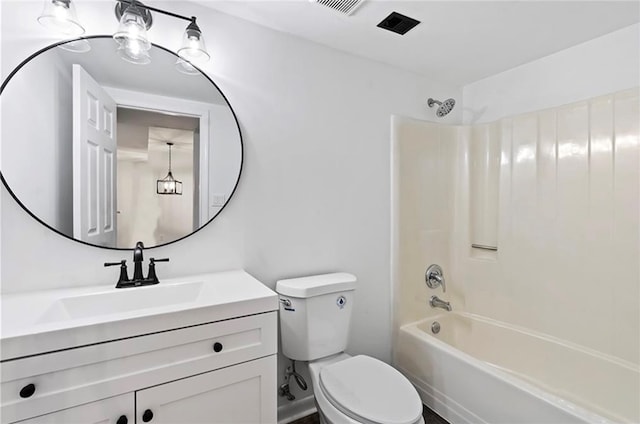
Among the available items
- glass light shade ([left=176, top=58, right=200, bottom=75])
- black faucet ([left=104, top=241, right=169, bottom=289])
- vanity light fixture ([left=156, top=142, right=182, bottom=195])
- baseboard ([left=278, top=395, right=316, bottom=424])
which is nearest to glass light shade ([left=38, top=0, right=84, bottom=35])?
glass light shade ([left=176, top=58, right=200, bottom=75])

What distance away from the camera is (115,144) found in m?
1.38

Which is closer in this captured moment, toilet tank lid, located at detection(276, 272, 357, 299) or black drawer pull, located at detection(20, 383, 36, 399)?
black drawer pull, located at detection(20, 383, 36, 399)

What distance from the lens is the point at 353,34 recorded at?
5.82 feet

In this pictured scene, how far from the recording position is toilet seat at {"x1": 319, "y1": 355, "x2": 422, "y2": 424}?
1212 millimetres

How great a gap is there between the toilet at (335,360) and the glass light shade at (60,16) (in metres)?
1.41

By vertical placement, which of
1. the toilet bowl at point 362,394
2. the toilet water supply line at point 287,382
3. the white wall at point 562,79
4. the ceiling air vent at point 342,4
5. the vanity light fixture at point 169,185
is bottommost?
the toilet water supply line at point 287,382

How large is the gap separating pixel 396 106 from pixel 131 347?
2.04 meters

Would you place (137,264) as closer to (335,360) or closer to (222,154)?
(222,154)

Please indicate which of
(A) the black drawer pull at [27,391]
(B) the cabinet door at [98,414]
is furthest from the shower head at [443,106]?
(A) the black drawer pull at [27,391]

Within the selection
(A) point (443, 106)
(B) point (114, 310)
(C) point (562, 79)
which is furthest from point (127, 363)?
(C) point (562, 79)

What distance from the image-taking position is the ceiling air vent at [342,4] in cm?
147

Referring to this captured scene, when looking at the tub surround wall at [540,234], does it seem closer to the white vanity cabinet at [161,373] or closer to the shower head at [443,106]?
the shower head at [443,106]

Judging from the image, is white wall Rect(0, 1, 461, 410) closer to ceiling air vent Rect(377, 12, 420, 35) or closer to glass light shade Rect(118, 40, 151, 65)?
glass light shade Rect(118, 40, 151, 65)

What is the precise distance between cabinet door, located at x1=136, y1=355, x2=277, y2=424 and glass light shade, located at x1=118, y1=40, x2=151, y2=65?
4.40 ft
